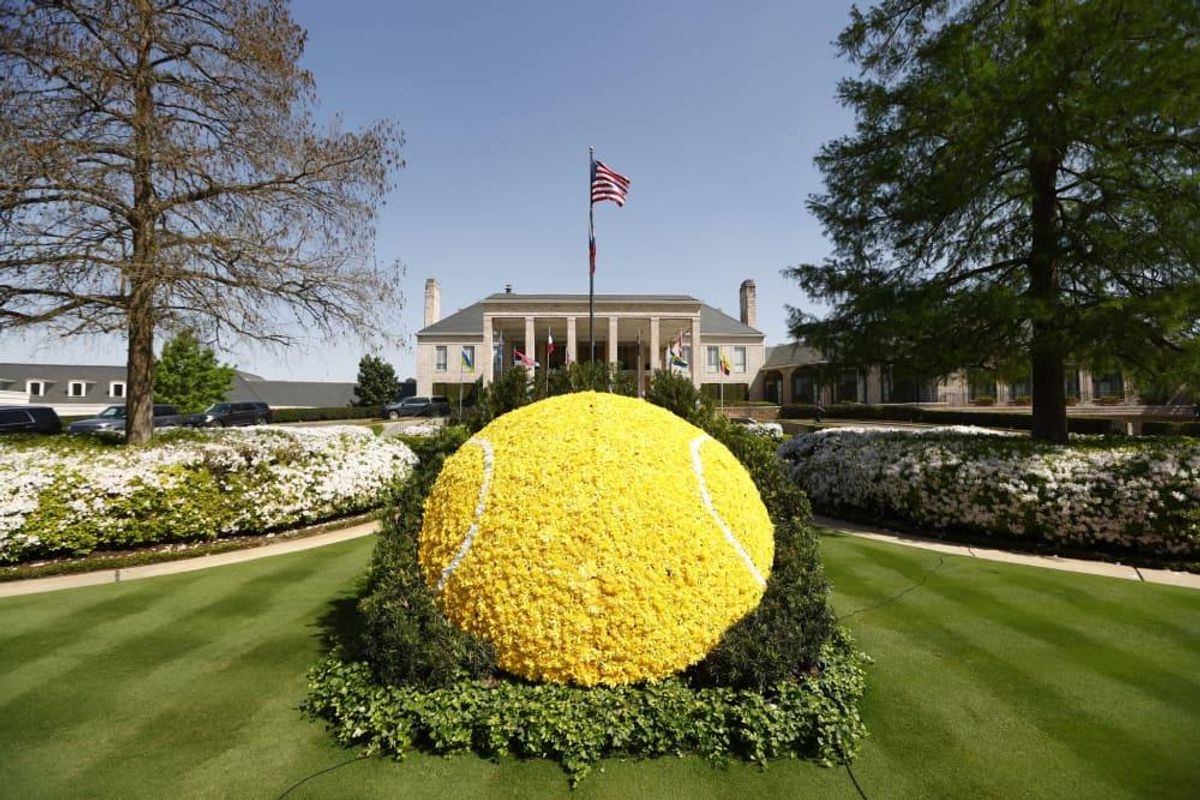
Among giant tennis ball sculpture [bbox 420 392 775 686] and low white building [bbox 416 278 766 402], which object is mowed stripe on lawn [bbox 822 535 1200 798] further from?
low white building [bbox 416 278 766 402]

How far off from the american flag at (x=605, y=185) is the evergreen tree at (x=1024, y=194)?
16.6 ft

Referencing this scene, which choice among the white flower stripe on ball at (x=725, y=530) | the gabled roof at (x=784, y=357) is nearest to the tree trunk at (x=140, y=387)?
the white flower stripe on ball at (x=725, y=530)

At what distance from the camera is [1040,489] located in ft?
31.2

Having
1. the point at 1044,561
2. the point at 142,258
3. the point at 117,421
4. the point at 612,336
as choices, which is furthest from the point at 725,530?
the point at 612,336

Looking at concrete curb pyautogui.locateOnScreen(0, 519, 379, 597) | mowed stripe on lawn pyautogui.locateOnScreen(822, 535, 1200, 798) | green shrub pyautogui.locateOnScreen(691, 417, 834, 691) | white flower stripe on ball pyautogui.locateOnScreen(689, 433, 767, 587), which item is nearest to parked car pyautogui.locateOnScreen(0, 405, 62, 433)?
concrete curb pyautogui.locateOnScreen(0, 519, 379, 597)

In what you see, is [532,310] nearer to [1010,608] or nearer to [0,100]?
[0,100]

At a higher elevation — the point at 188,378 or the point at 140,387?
the point at 188,378

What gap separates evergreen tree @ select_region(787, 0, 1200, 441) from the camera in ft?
32.1

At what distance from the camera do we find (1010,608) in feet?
21.3

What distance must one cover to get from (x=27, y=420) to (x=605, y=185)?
22.0 m

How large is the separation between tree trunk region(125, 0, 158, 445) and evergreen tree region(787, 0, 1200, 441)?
13883 millimetres

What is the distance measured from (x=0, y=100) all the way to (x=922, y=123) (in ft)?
60.2

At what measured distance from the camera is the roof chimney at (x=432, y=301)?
5281 centimetres

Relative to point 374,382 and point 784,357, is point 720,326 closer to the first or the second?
point 784,357
